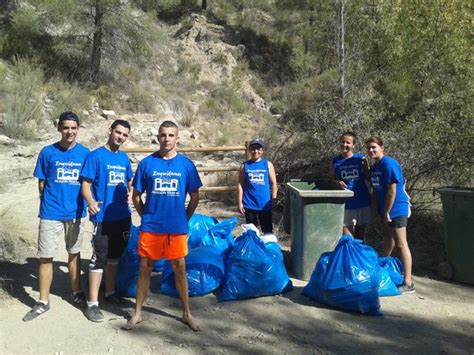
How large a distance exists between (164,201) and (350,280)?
174cm

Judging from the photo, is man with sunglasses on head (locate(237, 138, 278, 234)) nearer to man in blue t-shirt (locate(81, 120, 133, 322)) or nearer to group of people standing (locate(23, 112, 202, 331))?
group of people standing (locate(23, 112, 202, 331))

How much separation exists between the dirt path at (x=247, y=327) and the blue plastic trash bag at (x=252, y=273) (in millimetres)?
91

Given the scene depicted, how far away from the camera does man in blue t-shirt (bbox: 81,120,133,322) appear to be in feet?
13.3

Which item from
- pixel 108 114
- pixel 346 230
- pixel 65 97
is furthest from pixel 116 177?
pixel 65 97

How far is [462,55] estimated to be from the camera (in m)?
7.88

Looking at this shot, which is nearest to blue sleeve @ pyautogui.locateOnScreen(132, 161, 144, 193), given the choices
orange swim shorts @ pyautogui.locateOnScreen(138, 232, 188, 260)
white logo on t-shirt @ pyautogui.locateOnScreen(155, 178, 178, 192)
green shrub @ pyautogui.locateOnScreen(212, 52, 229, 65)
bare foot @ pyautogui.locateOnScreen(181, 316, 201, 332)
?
white logo on t-shirt @ pyautogui.locateOnScreen(155, 178, 178, 192)

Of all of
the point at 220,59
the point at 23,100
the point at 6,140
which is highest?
the point at 220,59

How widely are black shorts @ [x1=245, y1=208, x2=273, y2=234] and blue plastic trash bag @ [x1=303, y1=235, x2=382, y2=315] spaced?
1.06 m

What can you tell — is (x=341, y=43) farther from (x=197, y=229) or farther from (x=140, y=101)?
(x=140, y=101)

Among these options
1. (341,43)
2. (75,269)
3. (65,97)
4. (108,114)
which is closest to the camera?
(75,269)

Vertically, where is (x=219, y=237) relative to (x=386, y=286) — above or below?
above

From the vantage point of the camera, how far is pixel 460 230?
5090 mm

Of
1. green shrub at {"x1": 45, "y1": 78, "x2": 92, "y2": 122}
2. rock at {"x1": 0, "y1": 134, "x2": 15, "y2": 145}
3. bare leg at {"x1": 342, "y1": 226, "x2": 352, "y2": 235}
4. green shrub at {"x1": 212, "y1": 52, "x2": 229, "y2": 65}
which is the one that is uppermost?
green shrub at {"x1": 212, "y1": 52, "x2": 229, "y2": 65}

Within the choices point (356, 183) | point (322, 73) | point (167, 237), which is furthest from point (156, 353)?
point (322, 73)
